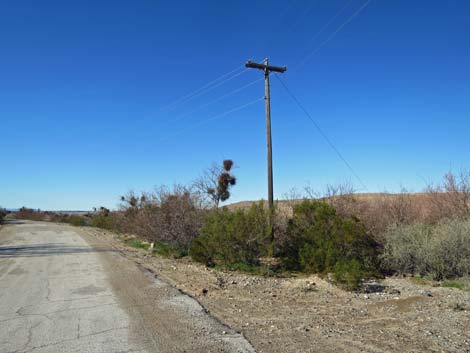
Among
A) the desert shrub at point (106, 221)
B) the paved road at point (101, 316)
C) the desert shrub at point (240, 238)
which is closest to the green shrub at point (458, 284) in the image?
the desert shrub at point (240, 238)

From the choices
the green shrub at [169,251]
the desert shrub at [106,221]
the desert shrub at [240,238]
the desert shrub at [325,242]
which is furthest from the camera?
the desert shrub at [106,221]

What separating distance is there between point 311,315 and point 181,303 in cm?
255

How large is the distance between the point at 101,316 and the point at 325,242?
6.56 metres

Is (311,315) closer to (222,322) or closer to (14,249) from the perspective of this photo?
(222,322)

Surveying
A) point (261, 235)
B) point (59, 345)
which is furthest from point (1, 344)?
point (261, 235)

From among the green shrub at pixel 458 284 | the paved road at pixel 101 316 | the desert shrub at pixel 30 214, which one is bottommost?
the paved road at pixel 101 316

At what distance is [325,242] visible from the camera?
35.8 ft

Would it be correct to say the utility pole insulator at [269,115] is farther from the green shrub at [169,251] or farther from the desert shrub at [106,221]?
the desert shrub at [106,221]

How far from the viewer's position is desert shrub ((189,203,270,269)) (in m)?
12.0

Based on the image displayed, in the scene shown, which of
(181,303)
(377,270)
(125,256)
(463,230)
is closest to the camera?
(181,303)

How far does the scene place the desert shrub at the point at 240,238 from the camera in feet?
39.3

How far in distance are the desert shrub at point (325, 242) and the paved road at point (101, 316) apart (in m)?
4.27

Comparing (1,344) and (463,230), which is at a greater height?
(463,230)

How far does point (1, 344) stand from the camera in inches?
208
